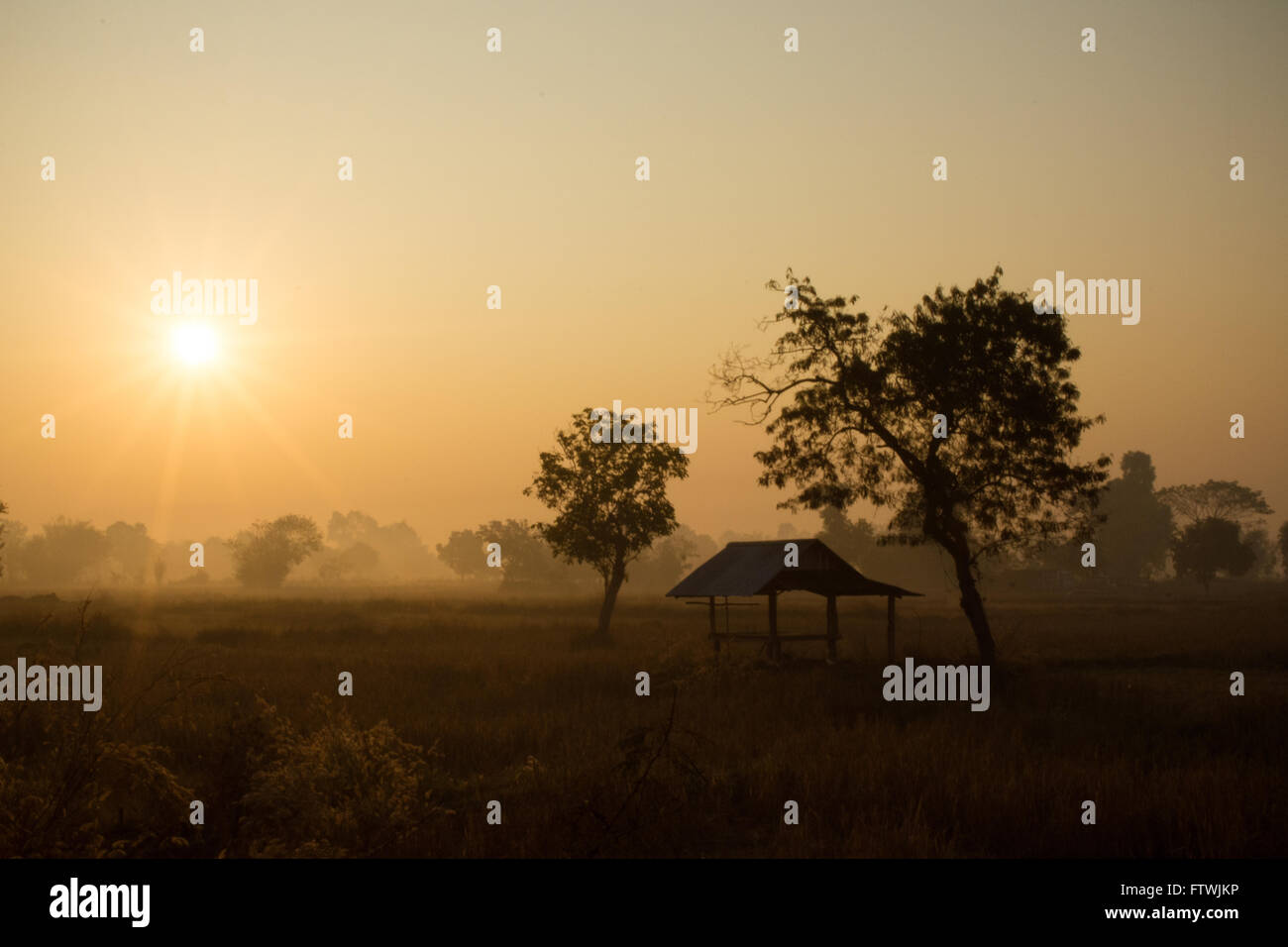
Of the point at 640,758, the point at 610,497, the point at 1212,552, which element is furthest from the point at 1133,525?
the point at 640,758

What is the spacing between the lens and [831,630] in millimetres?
30438

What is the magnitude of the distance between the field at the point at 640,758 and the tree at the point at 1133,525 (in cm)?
12530

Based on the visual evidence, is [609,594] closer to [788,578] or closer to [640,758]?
[788,578]

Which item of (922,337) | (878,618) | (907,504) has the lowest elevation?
(878,618)

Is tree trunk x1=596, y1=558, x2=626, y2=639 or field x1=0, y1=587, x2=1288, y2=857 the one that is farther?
tree trunk x1=596, y1=558, x2=626, y2=639

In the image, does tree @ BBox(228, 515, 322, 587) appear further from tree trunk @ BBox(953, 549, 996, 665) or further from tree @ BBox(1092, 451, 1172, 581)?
tree trunk @ BBox(953, 549, 996, 665)

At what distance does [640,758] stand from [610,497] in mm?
35920

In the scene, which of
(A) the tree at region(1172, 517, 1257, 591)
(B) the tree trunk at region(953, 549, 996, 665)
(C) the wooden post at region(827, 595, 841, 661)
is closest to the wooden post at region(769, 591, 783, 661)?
(C) the wooden post at region(827, 595, 841, 661)

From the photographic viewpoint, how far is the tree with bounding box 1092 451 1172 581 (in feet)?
482

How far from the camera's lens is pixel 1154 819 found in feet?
37.5

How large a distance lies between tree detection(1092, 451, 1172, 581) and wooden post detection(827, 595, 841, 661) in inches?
4745
